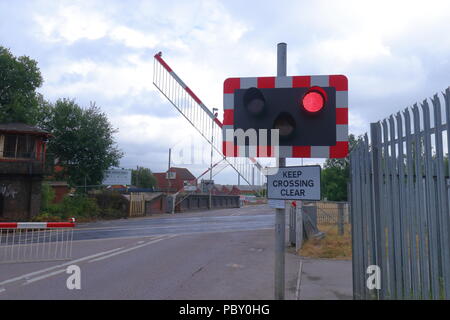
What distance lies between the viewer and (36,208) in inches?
890

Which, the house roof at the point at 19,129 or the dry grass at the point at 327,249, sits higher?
the house roof at the point at 19,129

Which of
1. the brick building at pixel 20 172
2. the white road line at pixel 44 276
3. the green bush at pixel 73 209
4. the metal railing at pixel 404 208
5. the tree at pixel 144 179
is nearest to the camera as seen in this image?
the metal railing at pixel 404 208

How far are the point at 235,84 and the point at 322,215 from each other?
1867cm

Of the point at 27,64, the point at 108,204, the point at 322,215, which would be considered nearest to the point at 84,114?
the point at 27,64

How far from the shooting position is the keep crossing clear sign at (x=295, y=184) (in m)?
3.74

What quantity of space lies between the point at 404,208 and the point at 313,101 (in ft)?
4.74

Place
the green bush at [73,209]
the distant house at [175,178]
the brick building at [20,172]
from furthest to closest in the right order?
the distant house at [175,178], the green bush at [73,209], the brick building at [20,172]

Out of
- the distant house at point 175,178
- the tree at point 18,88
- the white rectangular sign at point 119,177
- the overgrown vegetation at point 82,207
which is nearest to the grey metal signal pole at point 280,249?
the overgrown vegetation at point 82,207

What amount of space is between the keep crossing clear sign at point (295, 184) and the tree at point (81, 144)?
28227mm

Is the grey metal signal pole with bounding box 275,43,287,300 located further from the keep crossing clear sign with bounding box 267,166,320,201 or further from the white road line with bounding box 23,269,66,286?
the white road line with bounding box 23,269,66,286

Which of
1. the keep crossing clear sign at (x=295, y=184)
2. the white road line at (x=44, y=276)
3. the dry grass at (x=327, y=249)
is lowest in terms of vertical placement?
the white road line at (x=44, y=276)

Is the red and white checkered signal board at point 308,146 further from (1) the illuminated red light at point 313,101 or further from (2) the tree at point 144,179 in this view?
(2) the tree at point 144,179

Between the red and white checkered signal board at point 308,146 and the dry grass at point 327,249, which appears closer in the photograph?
the red and white checkered signal board at point 308,146
